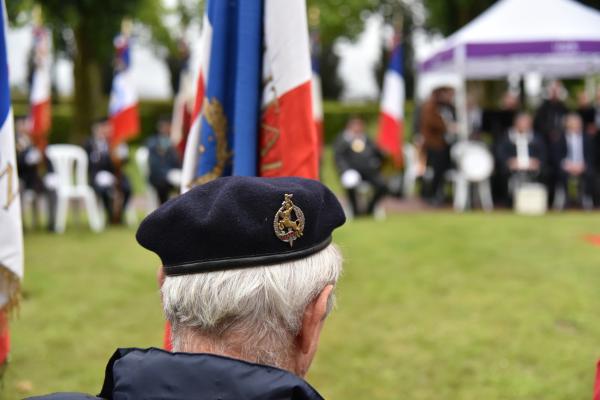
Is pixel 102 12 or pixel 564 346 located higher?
pixel 102 12

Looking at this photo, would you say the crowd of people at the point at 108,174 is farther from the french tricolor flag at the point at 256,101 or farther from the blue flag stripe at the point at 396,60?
the french tricolor flag at the point at 256,101

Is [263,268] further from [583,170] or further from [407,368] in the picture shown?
[583,170]

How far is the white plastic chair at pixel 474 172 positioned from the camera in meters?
12.3

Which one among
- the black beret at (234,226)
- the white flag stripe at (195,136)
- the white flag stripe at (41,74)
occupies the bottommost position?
the black beret at (234,226)

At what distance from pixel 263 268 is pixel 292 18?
1675 millimetres

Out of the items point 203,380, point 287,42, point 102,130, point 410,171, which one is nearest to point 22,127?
point 102,130

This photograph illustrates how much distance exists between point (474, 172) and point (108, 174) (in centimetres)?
601

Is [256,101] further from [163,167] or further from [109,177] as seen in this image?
[109,177]

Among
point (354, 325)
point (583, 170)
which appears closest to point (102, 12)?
point (583, 170)

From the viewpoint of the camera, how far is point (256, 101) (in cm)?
303

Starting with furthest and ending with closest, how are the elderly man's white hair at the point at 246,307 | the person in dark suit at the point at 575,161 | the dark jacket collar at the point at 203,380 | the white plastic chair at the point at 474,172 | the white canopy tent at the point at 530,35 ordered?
the person in dark suit at the point at 575,161 < the white plastic chair at the point at 474,172 < the white canopy tent at the point at 530,35 < the elderly man's white hair at the point at 246,307 < the dark jacket collar at the point at 203,380

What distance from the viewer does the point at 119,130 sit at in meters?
11.9

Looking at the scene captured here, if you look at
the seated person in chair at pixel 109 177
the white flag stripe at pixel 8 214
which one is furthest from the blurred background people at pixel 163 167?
the white flag stripe at pixel 8 214

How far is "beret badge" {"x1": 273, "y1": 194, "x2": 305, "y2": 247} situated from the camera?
1587mm
